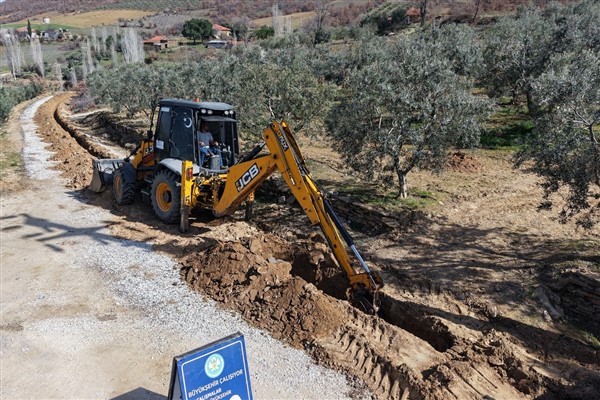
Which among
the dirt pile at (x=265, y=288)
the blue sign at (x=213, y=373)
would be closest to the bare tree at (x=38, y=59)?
the dirt pile at (x=265, y=288)

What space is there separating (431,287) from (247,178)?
414 cm

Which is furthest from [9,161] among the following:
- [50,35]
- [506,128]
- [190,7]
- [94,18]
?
[190,7]

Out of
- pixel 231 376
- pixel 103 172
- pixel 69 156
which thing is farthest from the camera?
pixel 69 156

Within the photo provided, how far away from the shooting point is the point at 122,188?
1252cm

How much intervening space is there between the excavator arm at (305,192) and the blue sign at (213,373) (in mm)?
2774

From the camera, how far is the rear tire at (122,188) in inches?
492

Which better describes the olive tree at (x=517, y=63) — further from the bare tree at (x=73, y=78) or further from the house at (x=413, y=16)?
the bare tree at (x=73, y=78)

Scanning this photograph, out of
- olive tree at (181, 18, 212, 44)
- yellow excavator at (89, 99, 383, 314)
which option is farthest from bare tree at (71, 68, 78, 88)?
yellow excavator at (89, 99, 383, 314)

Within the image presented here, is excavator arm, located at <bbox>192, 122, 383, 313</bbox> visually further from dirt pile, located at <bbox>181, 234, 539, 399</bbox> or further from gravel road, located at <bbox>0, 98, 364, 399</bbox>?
gravel road, located at <bbox>0, 98, 364, 399</bbox>

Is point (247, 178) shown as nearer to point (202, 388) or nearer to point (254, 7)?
point (202, 388)

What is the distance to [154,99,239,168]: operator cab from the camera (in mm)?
10625

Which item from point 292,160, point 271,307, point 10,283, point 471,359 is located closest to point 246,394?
point 271,307

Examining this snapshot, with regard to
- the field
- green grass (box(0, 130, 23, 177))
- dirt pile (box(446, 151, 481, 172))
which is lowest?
green grass (box(0, 130, 23, 177))

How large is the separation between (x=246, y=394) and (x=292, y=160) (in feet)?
13.5
